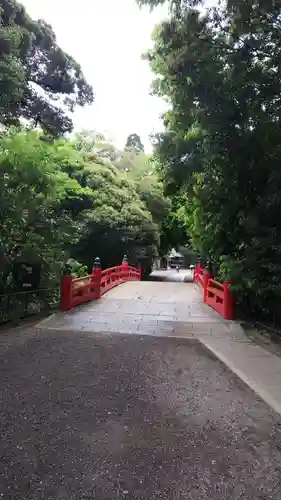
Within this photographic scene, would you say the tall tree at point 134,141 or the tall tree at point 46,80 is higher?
the tall tree at point 134,141

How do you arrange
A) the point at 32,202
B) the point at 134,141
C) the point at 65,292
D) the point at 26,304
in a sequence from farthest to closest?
the point at 134,141 < the point at 65,292 < the point at 26,304 < the point at 32,202

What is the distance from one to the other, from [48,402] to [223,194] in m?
5.39

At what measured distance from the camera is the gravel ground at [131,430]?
243 centimetres

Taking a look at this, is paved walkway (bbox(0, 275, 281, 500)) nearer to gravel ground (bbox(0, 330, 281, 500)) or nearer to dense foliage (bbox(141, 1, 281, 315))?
gravel ground (bbox(0, 330, 281, 500))

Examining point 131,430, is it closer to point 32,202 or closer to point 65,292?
point 32,202

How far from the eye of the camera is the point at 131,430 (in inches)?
125

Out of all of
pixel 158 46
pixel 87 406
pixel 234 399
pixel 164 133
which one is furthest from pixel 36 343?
pixel 158 46

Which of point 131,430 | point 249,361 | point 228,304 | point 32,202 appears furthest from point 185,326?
point 131,430

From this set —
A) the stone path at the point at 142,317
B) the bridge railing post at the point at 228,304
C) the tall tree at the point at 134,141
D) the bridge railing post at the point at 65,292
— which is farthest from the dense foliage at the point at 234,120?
the tall tree at the point at 134,141

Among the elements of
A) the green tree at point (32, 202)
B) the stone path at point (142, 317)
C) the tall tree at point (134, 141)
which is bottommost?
the stone path at point (142, 317)

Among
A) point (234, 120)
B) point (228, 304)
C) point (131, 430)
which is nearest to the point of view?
point (131, 430)

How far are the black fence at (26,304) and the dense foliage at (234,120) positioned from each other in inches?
152

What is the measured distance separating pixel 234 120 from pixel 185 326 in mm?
3983

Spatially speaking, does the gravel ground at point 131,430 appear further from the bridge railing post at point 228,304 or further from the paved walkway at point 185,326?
the bridge railing post at point 228,304
